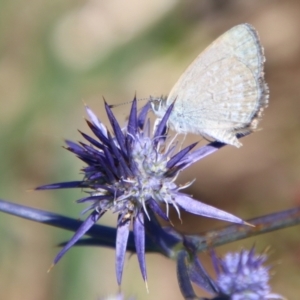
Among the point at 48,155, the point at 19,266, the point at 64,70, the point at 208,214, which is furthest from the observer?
the point at 64,70

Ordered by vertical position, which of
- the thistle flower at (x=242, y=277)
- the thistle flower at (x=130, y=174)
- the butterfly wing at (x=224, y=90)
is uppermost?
the butterfly wing at (x=224, y=90)

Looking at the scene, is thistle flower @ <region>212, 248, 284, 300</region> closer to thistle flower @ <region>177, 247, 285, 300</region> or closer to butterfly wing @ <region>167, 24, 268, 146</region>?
thistle flower @ <region>177, 247, 285, 300</region>

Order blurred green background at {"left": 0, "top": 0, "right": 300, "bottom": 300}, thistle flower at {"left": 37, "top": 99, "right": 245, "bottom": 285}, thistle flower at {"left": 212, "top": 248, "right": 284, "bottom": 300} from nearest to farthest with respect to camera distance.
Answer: thistle flower at {"left": 37, "top": 99, "right": 245, "bottom": 285}, thistle flower at {"left": 212, "top": 248, "right": 284, "bottom": 300}, blurred green background at {"left": 0, "top": 0, "right": 300, "bottom": 300}

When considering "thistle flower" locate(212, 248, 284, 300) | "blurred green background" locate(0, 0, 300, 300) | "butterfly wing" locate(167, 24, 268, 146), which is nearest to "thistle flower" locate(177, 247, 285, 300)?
"thistle flower" locate(212, 248, 284, 300)

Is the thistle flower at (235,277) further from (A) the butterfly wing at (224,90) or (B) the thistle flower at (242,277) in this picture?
(A) the butterfly wing at (224,90)

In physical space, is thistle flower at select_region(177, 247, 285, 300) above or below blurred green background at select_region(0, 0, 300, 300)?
below

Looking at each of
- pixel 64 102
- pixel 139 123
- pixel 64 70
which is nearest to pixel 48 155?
pixel 64 102

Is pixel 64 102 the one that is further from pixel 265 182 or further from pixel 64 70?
pixel 265 182

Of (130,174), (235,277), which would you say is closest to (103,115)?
(235,277)

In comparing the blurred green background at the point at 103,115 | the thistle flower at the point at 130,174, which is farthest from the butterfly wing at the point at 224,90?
the blurred green background at the point at 103,115
